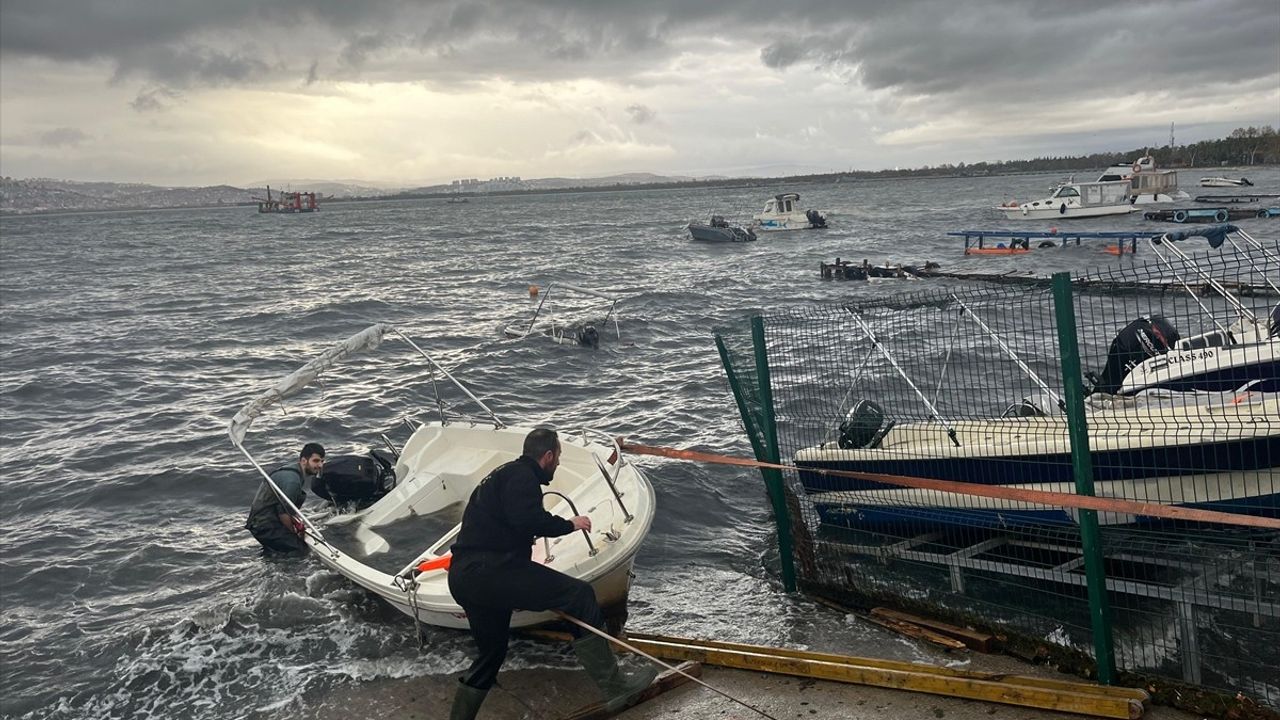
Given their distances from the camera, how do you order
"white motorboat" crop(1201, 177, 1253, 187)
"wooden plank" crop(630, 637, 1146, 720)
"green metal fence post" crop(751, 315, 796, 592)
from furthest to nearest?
"white motorboat" crop(1201, 177, 1253, 187)
"green metal fence post" crop(751, 315, 796, 592)
"wooden plank" crop(630, 637, 1146, 720)

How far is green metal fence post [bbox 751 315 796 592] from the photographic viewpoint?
7080 millimetres

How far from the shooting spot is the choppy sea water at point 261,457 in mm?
8180

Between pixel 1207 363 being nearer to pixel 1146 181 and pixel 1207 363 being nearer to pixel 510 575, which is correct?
pixel 510 575

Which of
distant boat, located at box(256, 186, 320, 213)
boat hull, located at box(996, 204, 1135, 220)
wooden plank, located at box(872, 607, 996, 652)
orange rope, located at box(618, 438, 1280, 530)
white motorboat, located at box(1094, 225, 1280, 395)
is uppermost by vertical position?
distant boat, located at box(256, 186, 320, 213)

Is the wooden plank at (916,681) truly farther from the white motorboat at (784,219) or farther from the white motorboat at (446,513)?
the white motorboat at (784,219)

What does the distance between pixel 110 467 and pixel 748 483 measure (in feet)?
35.1

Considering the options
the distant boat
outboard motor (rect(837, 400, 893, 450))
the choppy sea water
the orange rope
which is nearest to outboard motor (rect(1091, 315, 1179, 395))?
outboard motor (rect(837, 400, 893, 450))

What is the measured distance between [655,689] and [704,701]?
0.38 metres

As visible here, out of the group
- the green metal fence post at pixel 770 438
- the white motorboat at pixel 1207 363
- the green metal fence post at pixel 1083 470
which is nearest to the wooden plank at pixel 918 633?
the green metal fence post at pixel 770 438

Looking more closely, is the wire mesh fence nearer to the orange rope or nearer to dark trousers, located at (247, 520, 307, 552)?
the orange rope

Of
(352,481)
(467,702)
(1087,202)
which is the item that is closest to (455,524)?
(352,481)

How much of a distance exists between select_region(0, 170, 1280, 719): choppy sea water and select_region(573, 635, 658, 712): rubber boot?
61.6 inches

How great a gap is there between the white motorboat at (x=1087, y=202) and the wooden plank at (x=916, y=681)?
56.5m

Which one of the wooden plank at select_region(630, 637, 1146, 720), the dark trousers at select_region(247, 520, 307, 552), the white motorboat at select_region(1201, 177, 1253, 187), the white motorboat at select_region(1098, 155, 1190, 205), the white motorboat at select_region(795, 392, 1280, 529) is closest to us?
the wooden plank at select_region(630, 637, 1146, 720)
